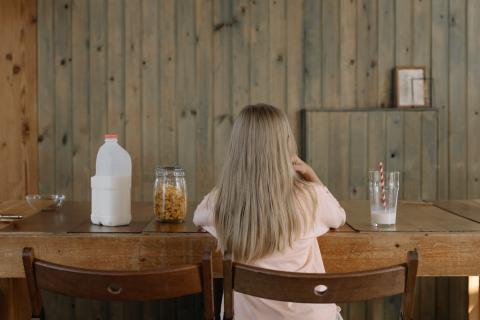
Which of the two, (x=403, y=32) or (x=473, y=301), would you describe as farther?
(x=403, y=32)

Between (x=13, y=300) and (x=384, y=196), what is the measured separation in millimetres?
1495

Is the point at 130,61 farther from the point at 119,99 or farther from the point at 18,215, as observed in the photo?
the point at 18,215

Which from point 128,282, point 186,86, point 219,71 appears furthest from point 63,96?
point 128,282

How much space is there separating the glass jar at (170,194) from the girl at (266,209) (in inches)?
9.8

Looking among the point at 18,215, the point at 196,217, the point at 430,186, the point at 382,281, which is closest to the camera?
the point at 382,281

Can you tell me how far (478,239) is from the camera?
1.95 meters

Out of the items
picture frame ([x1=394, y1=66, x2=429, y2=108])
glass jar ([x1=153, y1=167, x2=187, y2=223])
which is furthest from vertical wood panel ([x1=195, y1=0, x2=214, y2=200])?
glass jar ([x1=153, y1=167, x2=187, y2=223])

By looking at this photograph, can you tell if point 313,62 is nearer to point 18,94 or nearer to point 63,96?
point 63,96

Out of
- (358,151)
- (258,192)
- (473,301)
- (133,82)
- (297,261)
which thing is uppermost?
(133,82)

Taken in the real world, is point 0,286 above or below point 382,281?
below

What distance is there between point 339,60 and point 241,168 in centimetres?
190

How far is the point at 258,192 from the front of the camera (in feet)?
5.75

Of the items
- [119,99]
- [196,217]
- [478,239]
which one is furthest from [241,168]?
[119,99]

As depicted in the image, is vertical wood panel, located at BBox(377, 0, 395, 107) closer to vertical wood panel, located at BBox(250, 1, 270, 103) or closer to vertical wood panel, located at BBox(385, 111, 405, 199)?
vertical wood panel, located at BBox(385, 111, 405, 199)
